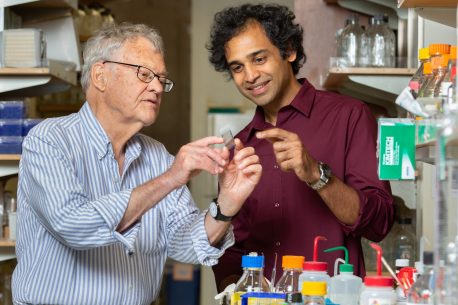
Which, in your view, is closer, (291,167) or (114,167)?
(291,167)

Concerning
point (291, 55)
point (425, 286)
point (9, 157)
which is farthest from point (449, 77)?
point (9, 157)

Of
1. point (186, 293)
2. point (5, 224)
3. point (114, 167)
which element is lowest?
point (186, 293)

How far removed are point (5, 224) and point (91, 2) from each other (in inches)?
88.8

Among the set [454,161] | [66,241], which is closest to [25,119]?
[66,241]

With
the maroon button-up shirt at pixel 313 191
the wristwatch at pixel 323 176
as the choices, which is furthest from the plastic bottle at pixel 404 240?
the wristwatch at pixel 323 176

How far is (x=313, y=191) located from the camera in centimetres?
300

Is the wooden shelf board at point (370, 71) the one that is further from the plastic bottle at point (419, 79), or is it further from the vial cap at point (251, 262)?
the vial cap at point (251, 262)

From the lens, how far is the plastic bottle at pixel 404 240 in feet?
14.2

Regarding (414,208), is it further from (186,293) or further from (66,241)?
(186,293)

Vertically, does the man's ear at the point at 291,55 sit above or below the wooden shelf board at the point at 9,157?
above

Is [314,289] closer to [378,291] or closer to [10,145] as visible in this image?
[378,291]

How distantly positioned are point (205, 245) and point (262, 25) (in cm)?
85

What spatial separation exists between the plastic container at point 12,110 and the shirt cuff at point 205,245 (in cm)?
199

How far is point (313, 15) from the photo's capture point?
5004 millimetres
